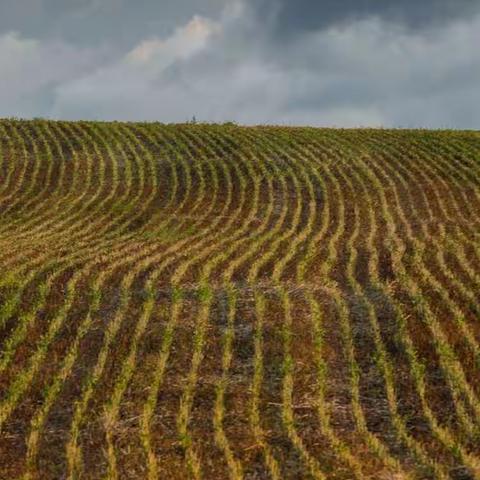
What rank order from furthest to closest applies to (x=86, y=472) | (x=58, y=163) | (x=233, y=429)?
(x=58, y=163) < (x=233, y=429) < (x=86, y=472)

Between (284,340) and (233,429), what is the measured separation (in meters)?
3.40

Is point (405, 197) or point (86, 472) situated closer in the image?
point (86, 472)

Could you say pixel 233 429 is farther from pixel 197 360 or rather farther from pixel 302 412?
pixel 197 360

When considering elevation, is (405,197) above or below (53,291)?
above

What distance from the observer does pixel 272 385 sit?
12648 mm

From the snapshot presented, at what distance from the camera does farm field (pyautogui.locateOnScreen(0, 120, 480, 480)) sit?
10.6m

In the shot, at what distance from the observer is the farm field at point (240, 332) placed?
10.6m

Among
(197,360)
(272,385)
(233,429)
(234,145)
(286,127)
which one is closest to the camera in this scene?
(233,429)

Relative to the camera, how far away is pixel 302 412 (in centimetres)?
1174

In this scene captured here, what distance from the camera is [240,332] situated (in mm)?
14766

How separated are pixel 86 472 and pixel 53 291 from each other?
755 centimetres

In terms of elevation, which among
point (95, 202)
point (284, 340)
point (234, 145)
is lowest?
point (284, 340)

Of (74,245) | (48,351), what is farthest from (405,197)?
(48,351)

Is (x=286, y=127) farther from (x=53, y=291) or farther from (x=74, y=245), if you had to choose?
(x=53, y=291)
